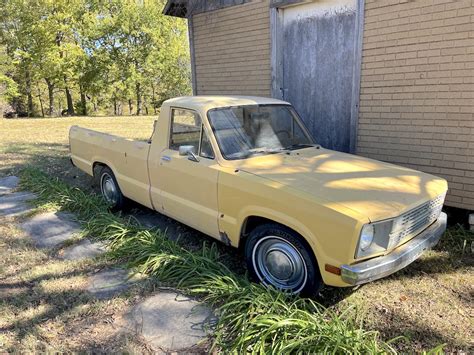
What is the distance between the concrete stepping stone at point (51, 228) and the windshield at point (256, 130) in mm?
2364

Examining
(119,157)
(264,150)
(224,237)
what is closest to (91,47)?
(119,157)

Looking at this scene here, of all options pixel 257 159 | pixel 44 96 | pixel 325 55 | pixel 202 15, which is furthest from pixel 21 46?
pixel 257 159

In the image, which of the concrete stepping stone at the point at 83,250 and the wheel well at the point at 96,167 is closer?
the concrete stepping stone at the point at 83,250

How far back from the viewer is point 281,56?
7.04 meters

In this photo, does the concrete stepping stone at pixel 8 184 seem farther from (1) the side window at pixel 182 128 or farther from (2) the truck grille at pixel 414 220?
(2) the truck grille at pixel 414 220

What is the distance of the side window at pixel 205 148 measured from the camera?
155 inches

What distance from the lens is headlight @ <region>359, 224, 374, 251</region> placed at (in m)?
2.80

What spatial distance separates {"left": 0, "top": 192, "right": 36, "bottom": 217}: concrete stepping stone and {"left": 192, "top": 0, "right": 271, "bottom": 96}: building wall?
416 centimetres

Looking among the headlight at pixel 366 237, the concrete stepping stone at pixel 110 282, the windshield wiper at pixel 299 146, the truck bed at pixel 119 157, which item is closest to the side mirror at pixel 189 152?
the truck bed at pixel 119 157

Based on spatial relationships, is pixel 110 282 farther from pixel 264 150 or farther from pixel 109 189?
pixel 109 189

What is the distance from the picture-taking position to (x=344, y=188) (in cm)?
322

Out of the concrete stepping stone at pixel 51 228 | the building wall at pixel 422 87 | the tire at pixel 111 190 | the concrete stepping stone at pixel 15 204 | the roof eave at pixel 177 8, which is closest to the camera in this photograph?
the concrete stepping stone at pixel 51 228

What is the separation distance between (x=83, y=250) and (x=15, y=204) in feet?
7.76

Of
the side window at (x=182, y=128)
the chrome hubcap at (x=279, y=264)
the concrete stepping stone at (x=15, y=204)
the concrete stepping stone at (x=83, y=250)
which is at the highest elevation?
the side window at (x=182, y=128)
